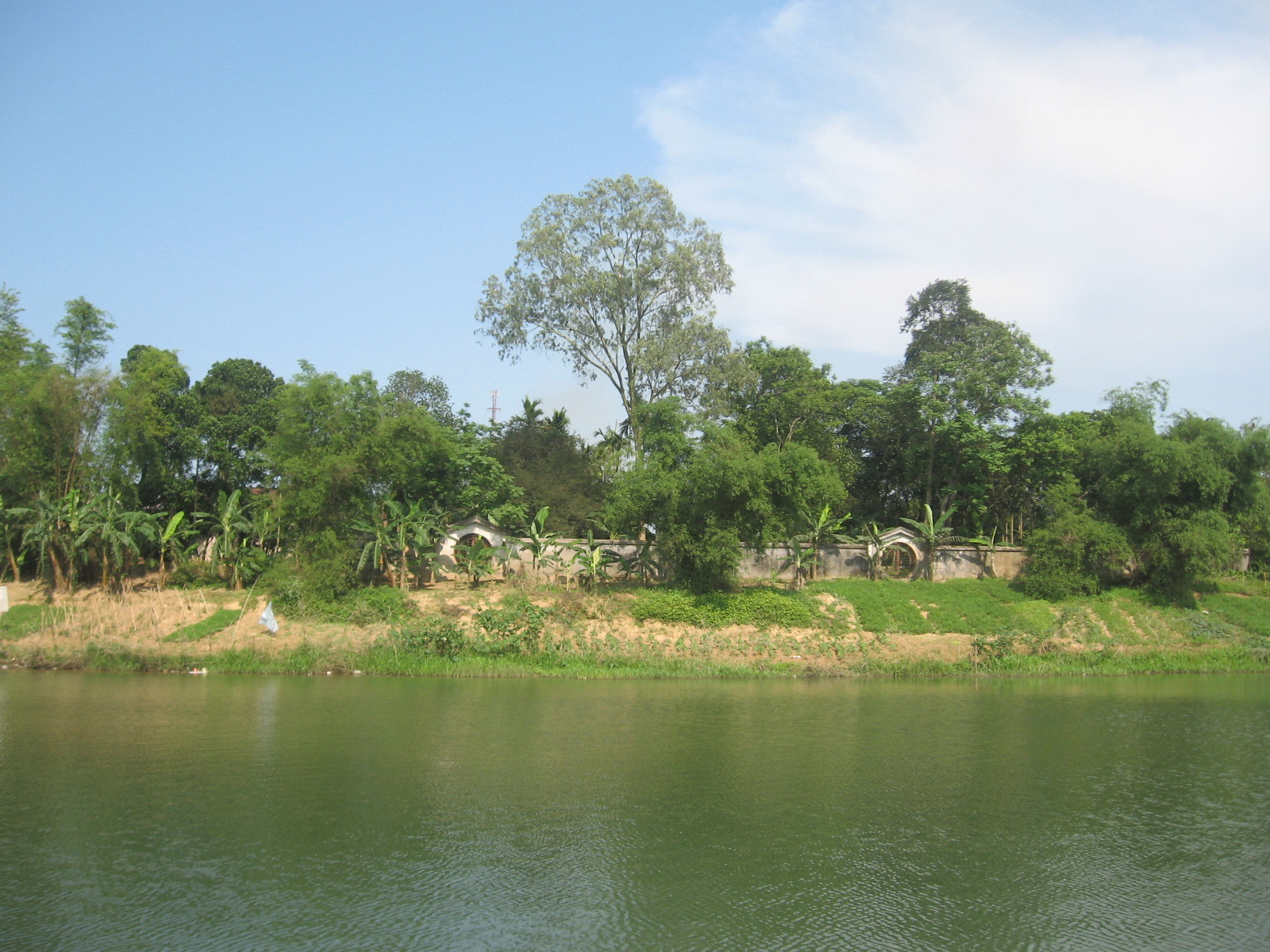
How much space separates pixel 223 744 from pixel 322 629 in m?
12.2

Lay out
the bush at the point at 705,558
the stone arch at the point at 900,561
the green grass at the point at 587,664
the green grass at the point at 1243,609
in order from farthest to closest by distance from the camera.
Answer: the stone arch at the point at 900,561
the green grass at the point at 1243,609
the bush at the point at 705,558
the green grass at the point at 587,664

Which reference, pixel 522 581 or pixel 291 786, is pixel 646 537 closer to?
pixel 522 581

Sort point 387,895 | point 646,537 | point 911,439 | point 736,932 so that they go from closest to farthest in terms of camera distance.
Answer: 1. point 736,932
2. point 387,895
3. point 646,537
4. point 911,439

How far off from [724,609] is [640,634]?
3.04m

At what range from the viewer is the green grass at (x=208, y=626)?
26906mm

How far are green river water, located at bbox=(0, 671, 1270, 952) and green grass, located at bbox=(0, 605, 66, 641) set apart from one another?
7.77 meters

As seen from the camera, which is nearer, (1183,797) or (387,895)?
(387,895)

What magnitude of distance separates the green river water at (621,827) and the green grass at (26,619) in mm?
7770

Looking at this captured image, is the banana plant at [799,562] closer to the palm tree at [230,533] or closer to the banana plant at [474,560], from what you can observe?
the banana plant at [474,560]

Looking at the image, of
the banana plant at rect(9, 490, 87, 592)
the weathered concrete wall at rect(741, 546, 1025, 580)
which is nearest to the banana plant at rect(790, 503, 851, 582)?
Result: the weathered concrete wall at rect(741, 546, 1025, 580)

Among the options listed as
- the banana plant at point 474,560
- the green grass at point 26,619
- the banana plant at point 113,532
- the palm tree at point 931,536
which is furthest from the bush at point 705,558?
the green grass at point 26,619

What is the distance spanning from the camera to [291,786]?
13.4 meters

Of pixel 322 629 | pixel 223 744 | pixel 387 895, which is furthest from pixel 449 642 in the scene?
pixel 387 895

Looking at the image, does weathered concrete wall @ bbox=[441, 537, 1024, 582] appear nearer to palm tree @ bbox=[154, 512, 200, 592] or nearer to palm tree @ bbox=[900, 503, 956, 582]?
palm tree @ bbox=[900, 503, 956, 582]
